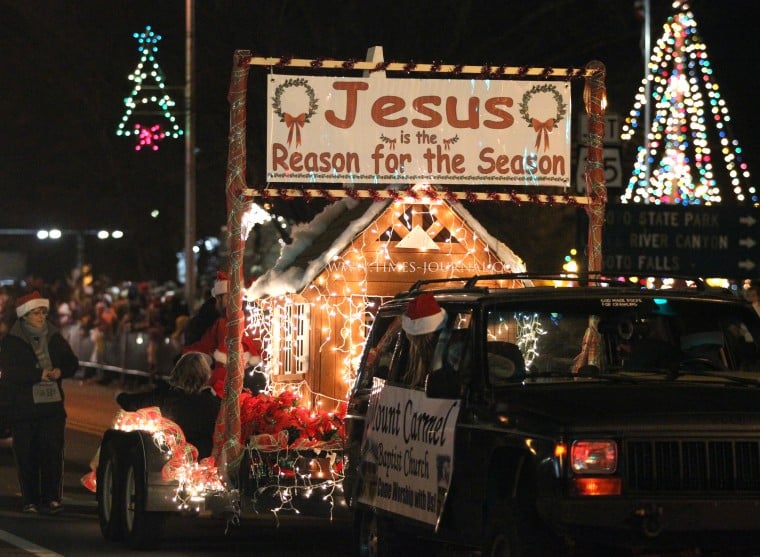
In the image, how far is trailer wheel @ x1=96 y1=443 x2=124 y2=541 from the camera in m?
11.6

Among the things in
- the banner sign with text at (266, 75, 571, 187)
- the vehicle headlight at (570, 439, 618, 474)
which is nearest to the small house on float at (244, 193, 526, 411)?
the banner sign with text at (266, 75, 571, 187)

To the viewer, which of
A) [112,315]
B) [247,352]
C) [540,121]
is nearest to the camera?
[540,121]

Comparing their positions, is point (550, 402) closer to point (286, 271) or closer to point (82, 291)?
point (286, 271)

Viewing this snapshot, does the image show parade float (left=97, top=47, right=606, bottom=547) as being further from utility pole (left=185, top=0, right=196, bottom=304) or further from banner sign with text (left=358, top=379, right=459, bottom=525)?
utility pole (left=185, top=0, right=196, bottom=304)

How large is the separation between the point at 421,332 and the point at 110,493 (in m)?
4.08

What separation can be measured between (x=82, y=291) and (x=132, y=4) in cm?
1331

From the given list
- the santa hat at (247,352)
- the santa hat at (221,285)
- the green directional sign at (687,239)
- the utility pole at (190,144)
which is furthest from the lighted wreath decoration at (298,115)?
the utility pole at (190,144)

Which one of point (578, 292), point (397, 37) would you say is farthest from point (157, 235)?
point (578, 292)

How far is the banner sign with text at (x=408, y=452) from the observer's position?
8.38 m

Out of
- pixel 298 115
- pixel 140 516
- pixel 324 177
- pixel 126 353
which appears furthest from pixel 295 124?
pixel 126 353

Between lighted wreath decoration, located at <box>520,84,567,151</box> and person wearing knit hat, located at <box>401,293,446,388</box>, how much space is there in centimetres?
348

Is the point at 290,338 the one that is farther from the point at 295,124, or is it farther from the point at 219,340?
the point at 295,124

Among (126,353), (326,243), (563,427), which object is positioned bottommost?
(126,353)

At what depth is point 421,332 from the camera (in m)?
8.70
